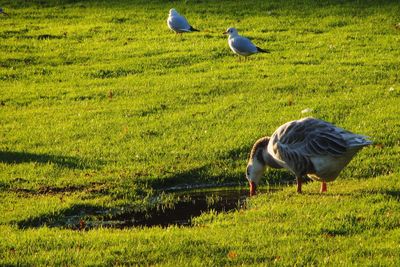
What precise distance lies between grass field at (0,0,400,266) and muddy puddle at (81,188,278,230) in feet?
1.16

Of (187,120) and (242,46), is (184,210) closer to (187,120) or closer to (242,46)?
(187,120)

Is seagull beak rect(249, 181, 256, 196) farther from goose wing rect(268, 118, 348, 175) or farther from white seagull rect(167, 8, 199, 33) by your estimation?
white seagull rect(167, 8, 199, 33)

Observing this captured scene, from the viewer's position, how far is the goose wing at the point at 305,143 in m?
12.0

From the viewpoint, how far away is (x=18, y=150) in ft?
53.5

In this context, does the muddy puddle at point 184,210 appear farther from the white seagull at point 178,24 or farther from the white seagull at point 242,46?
the white seagull at point 178,24

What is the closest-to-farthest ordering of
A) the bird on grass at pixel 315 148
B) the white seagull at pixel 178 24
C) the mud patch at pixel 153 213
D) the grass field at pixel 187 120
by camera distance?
the grass field at pixel 187 120
the bird on grass at pixel 315 148
the mud patch at pixel 153 213
the white seagull at pixel 178 24

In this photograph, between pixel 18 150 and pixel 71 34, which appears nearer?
pixel 18 150

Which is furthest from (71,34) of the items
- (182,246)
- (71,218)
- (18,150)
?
(182,246)

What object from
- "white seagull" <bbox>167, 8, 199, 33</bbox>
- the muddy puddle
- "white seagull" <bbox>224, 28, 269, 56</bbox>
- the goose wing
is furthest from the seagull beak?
"white seagull" <bbox>167, 8, 199, 33</bbox>

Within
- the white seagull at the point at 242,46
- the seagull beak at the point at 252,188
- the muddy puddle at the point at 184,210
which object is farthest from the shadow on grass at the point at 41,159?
the white seagull at the point at 242,46

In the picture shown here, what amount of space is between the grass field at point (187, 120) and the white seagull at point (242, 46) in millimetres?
454

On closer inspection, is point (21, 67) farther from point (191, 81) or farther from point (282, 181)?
point (282, 181)

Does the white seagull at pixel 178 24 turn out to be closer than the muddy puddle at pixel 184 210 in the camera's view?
No

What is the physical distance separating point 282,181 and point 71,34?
52.1ft
